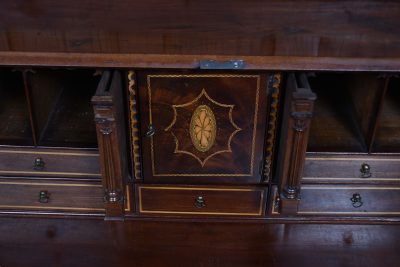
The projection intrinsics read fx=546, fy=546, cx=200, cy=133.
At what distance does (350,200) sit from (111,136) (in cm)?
57

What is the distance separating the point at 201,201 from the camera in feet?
4.11

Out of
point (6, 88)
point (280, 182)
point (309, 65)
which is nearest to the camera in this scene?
point (309, 65)

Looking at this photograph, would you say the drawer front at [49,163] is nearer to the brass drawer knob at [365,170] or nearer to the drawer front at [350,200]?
the drawer front at [350,200]

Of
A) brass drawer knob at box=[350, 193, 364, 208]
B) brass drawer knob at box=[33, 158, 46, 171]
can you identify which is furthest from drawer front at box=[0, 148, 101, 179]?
brass drawer knob at box=[350, 193, 364, 208]

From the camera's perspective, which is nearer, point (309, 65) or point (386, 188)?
point (309, 65)

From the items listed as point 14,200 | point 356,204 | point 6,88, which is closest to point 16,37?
point 6,88

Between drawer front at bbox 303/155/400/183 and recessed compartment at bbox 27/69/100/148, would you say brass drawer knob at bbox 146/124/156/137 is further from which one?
drawer front at bbox 303/155/400/183

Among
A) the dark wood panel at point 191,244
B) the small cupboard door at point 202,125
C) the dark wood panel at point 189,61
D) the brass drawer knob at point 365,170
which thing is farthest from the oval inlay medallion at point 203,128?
the brass drawer knob at point 365,170

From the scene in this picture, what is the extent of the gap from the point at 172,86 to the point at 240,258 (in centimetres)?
41

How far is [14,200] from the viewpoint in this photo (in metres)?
1.28

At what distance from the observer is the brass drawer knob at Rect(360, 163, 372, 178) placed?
1.21 meters

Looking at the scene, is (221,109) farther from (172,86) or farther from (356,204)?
(356,204)

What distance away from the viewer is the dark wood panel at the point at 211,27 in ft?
3.50

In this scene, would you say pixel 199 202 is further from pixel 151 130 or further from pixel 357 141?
pixel 357 141
